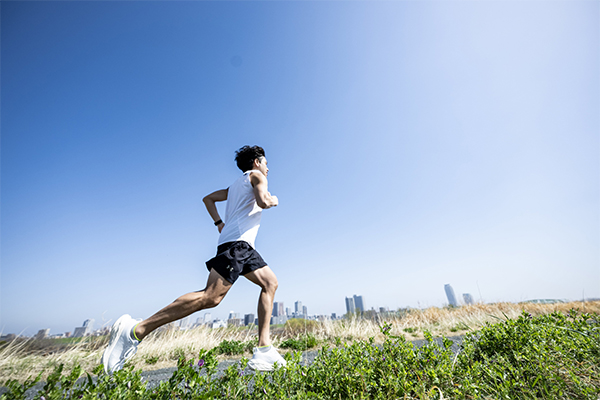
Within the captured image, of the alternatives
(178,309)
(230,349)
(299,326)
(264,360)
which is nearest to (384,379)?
(264,360)

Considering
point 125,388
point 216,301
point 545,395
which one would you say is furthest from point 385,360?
point 125,388

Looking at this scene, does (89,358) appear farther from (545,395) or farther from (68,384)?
(545,395)

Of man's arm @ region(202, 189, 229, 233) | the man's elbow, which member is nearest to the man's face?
man's arm @ region(202, 189, 229, 233)

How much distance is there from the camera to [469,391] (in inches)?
57.0

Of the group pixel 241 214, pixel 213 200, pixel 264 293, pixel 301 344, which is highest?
pixel 213 200

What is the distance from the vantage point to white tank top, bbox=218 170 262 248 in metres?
2.48

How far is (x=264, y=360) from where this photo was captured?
2174mm

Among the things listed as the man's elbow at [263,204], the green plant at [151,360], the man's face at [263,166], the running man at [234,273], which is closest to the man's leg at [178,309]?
the running man at [234,273]

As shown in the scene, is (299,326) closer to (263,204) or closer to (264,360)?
(264,360)

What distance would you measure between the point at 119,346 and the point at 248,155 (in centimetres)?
226

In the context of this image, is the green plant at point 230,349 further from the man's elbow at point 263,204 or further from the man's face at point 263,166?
the man's face at point 263,166

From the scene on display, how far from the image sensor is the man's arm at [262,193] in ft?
8.26

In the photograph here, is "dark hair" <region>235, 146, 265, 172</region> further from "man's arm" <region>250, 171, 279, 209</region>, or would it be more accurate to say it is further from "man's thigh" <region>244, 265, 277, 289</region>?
"man's thigh" <region>244, 265, 277, 289</region>

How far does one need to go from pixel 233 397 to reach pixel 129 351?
45.2 inches
